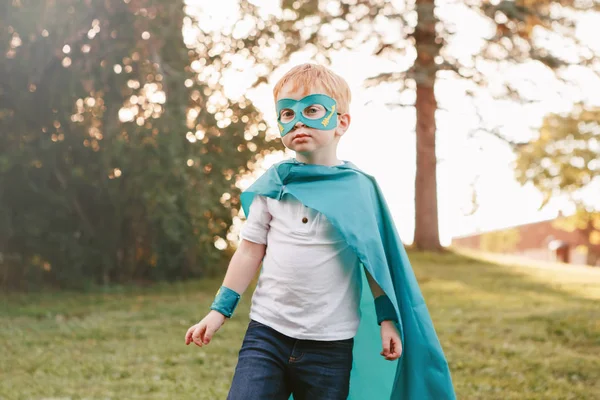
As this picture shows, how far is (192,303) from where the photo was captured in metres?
10.2

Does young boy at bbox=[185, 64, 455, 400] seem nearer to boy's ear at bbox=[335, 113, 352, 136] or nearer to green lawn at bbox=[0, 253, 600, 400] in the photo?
boy's ear at bbox=[335, 113, 352, 136]

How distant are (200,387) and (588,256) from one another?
114 ft

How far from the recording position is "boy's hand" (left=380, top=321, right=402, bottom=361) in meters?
2.93

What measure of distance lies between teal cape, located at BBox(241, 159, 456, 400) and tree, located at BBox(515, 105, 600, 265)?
54.3 ft

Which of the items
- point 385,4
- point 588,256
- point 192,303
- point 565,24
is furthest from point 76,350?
point 588,256

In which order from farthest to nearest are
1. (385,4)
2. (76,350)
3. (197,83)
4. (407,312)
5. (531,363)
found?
1. (385,4)
2. (197,83)
3. (76,350)
4. (531,363)
5. (407,312)

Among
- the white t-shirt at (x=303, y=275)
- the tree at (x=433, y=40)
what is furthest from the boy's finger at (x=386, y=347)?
the tree at (x=433, y=40)

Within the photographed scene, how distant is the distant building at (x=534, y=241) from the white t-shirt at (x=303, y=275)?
34023 millimetres

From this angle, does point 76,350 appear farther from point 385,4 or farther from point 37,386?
point 385,4

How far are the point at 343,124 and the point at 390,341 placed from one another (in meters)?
0.85

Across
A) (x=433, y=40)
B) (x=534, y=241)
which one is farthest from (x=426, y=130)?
(x=534, y=241)

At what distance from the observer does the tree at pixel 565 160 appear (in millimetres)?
19281

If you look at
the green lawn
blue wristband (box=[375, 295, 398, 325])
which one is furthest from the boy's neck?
the green lawn

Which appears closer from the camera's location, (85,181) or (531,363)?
(531,363)
